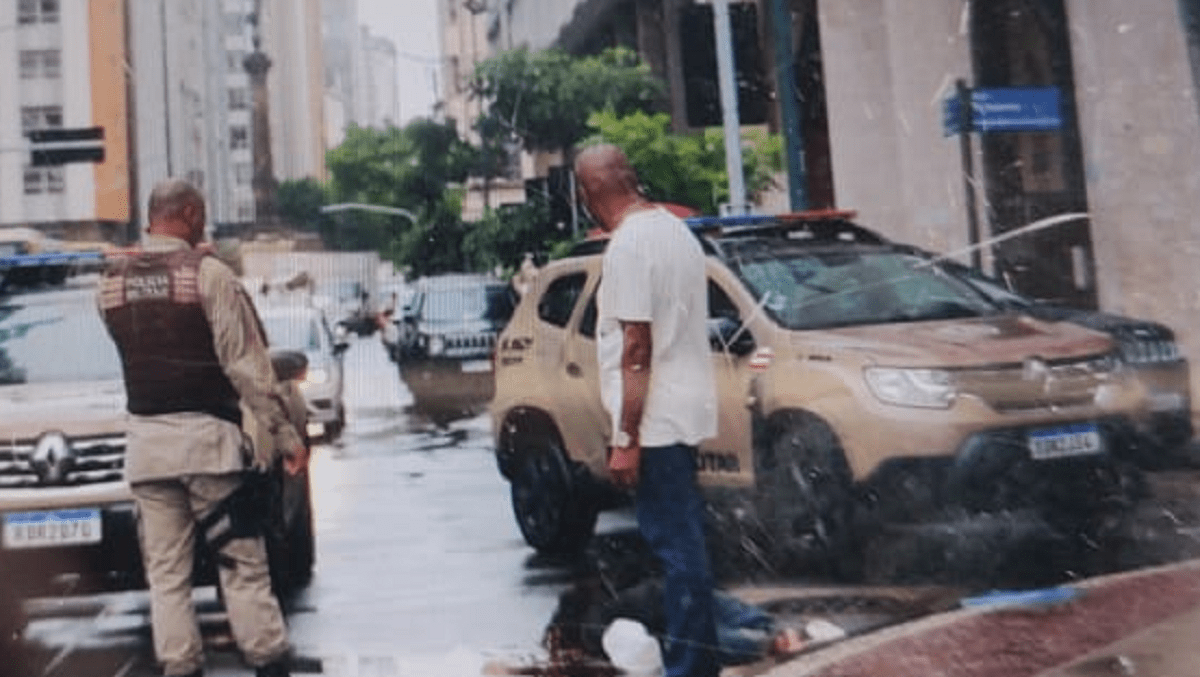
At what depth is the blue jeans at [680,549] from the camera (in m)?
3.78

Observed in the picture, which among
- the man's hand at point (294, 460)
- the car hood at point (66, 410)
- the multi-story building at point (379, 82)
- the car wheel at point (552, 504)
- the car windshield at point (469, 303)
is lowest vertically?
the car wheel at point (552, 504)

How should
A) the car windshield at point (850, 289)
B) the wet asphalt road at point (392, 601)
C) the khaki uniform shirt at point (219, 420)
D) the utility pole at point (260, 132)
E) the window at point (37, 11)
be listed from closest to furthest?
1. the khaki uniform shirt at point (219, 420)
2. the wet asphalt road at point (392, 601)
3. the car windshield at point (850, 289)
4. the utility pole at point (260, 132)
5. the window at point (37, 11)

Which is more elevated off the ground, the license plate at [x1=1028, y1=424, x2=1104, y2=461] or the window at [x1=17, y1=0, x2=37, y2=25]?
the window at [x1=17, y1=0, x2=37, y2=25]

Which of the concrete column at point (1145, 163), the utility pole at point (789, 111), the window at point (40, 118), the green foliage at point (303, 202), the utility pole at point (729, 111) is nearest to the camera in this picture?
the concrete column at point (1145, 163)

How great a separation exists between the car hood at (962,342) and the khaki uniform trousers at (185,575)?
2.48 meters

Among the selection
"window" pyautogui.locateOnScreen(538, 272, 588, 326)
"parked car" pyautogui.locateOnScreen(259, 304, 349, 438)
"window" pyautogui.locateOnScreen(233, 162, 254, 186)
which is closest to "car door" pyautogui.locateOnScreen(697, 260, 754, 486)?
"window" pyautogui.locateOnScreen(538, 272, 588, 326)

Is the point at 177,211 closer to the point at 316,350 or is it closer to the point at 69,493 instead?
the point at 69,493

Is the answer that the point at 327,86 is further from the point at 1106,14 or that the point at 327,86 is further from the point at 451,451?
the point at 1106,14

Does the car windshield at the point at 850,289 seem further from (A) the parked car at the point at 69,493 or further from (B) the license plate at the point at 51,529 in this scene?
(B) the license plate at the point at 51,529

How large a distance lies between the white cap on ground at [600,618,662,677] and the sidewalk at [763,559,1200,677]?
1.36 feet

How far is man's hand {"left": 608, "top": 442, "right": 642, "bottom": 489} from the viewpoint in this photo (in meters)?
3.70

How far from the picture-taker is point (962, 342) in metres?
5.48

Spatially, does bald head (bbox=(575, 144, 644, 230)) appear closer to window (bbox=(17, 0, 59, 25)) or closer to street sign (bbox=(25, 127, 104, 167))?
street sign (bbox=(25, 127, 104, 167))

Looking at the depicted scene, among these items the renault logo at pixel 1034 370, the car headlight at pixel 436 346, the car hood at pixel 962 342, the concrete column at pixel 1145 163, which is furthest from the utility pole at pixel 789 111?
the car headlight at pixel 436 346
